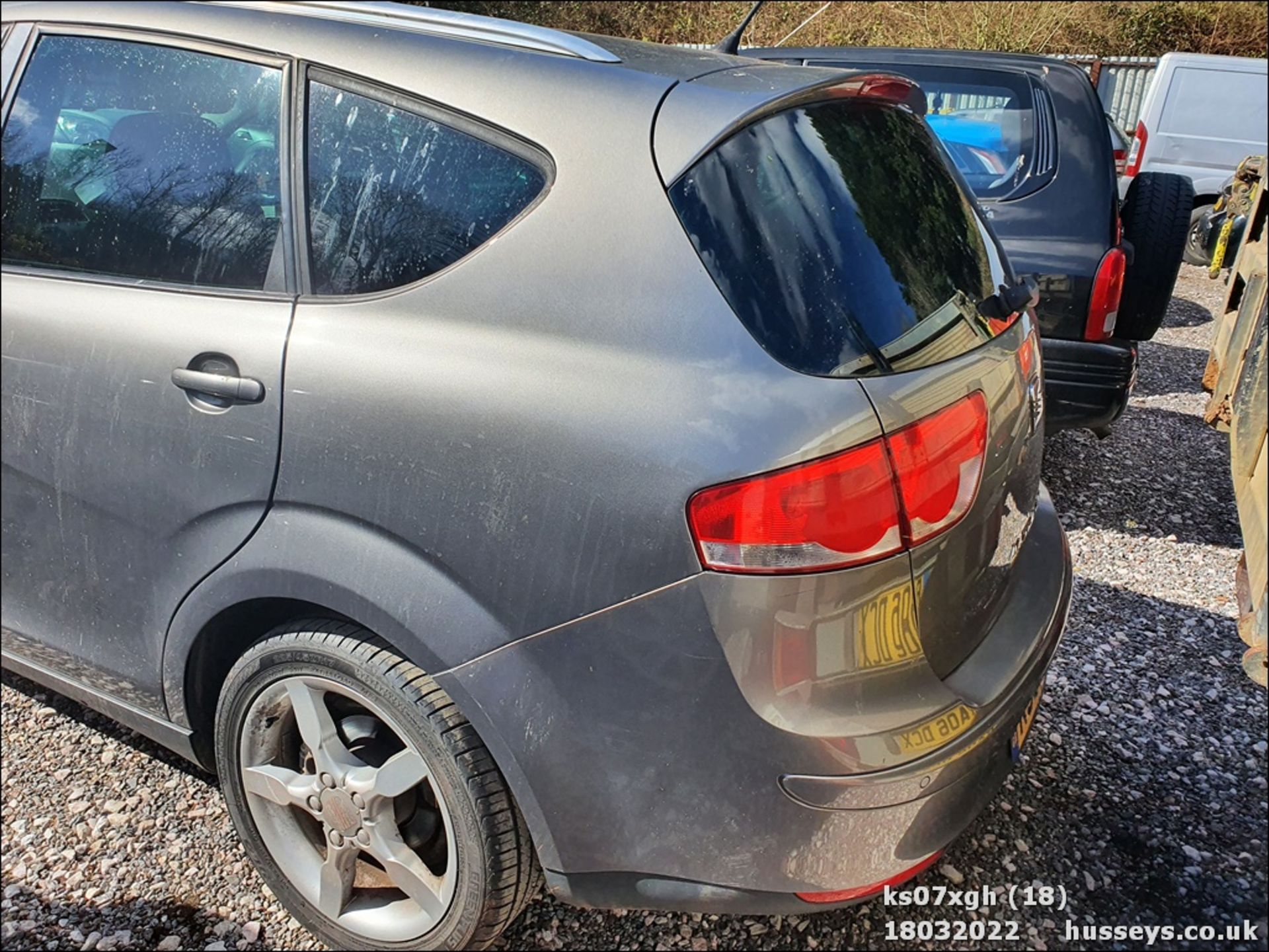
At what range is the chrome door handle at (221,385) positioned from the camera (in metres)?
1.79

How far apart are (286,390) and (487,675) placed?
63 centimetres

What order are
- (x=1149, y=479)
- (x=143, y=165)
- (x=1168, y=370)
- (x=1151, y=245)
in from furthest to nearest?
1. (x=1168, y=370)
2. (x=1149, y=479)
3. (x=1151, y=245)
4. (x=143, y=165)

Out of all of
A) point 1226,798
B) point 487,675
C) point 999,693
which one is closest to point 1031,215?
point 1226,798

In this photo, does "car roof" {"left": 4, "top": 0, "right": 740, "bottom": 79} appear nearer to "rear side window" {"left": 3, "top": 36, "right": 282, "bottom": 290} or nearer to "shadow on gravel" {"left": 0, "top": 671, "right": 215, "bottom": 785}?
"rear side window" {"left": 3, "top": 36, "right": 282, "bottom": 290}

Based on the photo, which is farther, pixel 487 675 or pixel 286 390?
pixel 286 390

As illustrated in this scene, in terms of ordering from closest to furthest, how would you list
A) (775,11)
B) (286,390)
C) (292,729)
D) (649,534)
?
(649,534) → (286,390) → (292,729) → (775,11)

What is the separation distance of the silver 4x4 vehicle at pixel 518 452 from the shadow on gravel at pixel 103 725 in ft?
1.73

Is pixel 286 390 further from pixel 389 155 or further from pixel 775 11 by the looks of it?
pixel 775 11

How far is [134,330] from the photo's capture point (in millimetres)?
1948

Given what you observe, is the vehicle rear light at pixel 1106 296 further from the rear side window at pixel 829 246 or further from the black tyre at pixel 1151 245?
the rear side window at pixel 829 246

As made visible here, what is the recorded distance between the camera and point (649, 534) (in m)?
1.50

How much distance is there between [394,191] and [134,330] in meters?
0.63

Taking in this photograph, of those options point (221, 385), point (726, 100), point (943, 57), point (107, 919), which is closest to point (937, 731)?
point (726, 100)

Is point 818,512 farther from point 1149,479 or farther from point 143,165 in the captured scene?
point 1149,479
